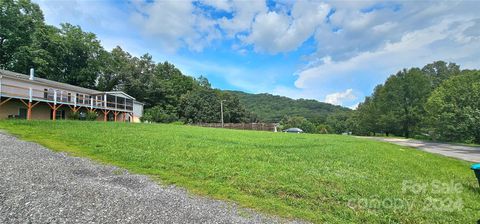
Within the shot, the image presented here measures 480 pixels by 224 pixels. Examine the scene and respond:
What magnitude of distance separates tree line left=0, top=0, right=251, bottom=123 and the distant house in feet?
22.8

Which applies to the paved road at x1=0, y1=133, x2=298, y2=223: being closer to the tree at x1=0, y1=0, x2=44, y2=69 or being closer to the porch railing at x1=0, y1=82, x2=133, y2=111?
the porch railing at x1=0, y1=82, x2=133, y2=111

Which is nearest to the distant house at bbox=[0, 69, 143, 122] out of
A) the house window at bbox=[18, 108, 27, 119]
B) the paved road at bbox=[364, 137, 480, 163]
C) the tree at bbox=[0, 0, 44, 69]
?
the house window at bbox=[18, 108, 27, 119]

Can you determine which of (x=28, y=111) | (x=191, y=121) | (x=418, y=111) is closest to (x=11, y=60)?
(x=28, y=111)

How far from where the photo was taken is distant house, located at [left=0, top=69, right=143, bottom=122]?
854 inches

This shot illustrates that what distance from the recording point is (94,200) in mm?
4516

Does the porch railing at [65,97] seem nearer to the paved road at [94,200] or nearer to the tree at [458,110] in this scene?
the paved road at [94,200]

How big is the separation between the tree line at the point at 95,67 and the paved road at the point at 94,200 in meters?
32.4

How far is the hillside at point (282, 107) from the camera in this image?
85.8 meters

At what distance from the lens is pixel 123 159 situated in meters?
7.89

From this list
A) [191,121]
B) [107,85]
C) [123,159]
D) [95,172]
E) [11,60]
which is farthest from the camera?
[191,121]

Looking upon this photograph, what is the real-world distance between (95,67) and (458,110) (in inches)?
2007

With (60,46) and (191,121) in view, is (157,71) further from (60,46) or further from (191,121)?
(60,46)

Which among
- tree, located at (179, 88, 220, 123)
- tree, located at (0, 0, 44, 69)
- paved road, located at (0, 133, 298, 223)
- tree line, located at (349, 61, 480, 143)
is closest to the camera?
paved road, located at (0, 133, 298, 223)

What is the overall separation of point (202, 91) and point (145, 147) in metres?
47.2
